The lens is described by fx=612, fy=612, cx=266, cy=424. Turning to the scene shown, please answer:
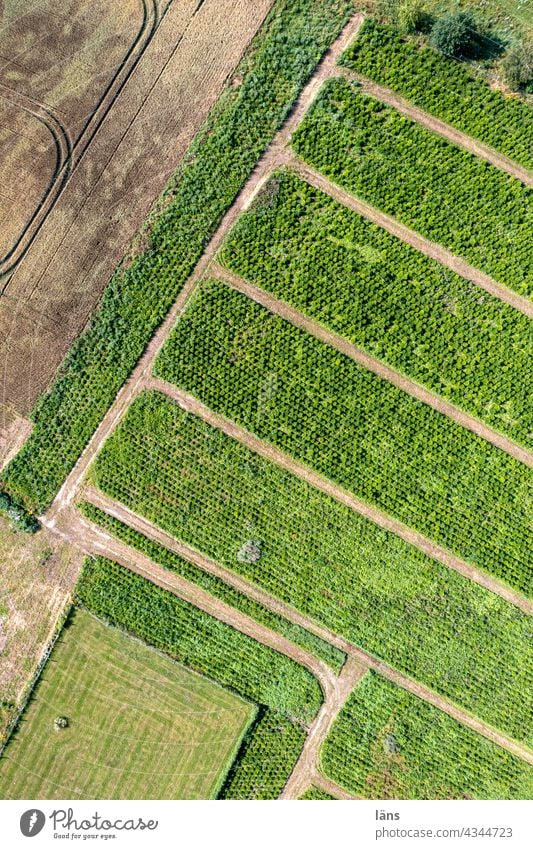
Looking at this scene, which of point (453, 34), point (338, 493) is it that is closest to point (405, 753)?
point (338, 493)

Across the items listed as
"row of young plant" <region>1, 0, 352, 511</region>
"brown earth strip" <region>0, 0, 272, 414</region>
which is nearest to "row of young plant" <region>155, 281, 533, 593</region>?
"row of young plant" <region>1, 0, 352, 511</region>

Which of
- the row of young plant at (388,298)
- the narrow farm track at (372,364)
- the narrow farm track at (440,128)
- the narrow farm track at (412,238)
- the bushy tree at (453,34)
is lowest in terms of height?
the narrow farm track at (372,364)

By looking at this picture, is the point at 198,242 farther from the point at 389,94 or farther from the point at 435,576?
the point at 435,576

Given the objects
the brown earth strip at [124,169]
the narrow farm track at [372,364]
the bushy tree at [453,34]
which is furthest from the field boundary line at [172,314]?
the bushy tree at [453,34]

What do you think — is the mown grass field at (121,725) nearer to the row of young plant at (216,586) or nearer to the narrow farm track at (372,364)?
the row of young plant at (216,586)

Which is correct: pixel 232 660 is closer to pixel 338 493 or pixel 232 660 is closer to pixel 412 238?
pixel 338 493

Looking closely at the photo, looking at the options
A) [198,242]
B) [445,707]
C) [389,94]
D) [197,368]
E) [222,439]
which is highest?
[389,94]

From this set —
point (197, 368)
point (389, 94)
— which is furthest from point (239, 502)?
point (389, 94)
